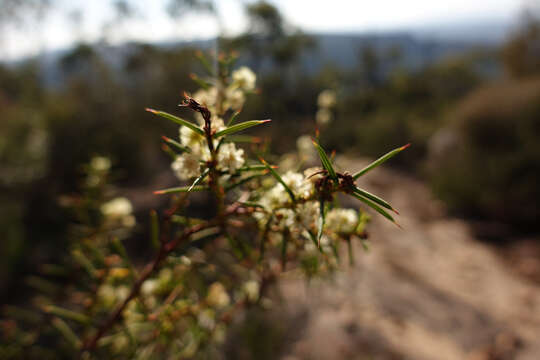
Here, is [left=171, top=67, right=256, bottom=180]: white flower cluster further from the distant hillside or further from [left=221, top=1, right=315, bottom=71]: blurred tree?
[left=221, top=1, right=315, bottom=71]: blurred tree

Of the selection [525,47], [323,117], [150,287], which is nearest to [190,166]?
[150,287]

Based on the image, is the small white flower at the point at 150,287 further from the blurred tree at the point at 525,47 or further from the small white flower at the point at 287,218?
the blurred tree at the point at 525,47

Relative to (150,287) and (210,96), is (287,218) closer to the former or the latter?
(210,96)

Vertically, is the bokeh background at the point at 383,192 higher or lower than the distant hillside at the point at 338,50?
lower

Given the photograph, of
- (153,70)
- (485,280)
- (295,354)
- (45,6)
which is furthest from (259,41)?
(45,6)

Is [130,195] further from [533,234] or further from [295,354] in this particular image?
[533,234]

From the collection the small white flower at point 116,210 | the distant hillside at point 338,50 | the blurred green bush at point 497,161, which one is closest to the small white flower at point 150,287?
the small white flower at point 116,210
